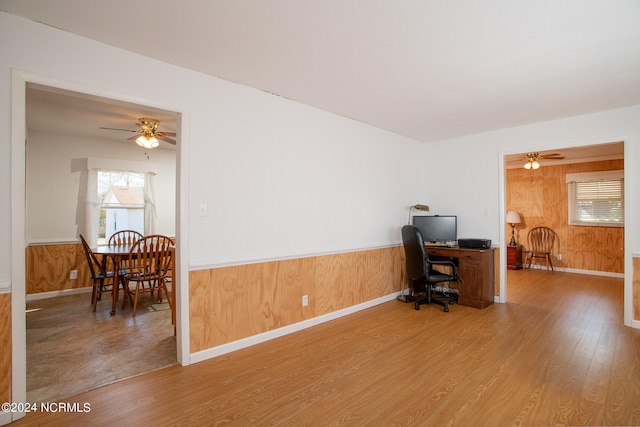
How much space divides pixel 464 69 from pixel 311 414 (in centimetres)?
282

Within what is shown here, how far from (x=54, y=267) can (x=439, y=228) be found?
5.94 metres

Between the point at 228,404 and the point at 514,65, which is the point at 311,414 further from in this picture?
the point at 514,65

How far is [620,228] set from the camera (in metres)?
5.91

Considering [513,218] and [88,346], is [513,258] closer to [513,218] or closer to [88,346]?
[513,218]

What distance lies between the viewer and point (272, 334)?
3068 mm

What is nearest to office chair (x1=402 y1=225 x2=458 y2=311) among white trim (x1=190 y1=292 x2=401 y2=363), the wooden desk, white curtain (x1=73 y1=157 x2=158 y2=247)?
the wooden desk

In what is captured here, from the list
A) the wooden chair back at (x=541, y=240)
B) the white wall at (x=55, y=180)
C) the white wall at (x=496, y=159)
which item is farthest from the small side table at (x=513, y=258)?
the white wall at (x=55, y=180)


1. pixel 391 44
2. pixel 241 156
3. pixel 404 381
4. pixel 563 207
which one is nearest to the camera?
pixel 391 44

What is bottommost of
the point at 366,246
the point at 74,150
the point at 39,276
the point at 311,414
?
the point at 311,414

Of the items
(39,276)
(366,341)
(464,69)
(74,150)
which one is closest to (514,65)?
(464,69)

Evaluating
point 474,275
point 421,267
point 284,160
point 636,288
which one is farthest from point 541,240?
point 284,160

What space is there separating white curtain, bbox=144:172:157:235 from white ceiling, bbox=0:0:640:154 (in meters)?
3.81

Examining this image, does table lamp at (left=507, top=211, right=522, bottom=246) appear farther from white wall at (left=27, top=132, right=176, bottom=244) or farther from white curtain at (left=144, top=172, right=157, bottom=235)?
white wall at (left=27, top=132, right=176, bottom=244)

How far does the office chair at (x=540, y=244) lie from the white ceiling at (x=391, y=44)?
429cm
